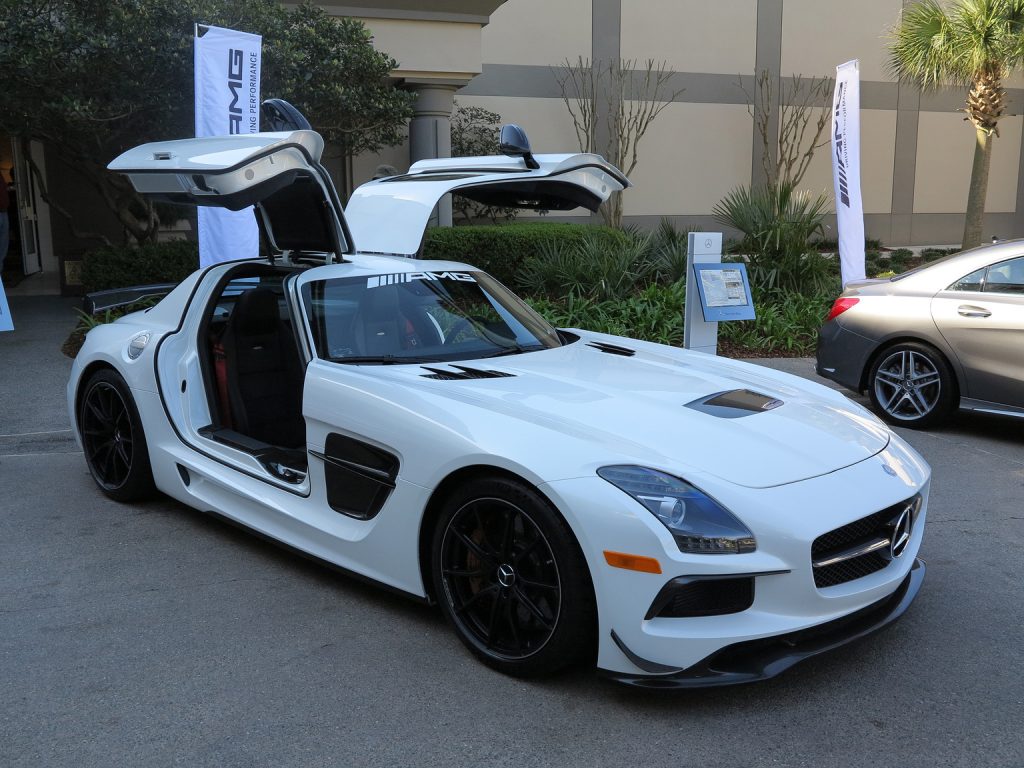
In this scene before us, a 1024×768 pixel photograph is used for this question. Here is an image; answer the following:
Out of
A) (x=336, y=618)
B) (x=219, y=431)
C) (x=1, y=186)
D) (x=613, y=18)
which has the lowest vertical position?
(x=336, y=618)

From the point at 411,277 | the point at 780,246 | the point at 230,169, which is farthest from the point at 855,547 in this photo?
the point at 780,246

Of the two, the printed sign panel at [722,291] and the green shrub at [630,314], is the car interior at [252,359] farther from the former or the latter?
the green shrub at [630,314]

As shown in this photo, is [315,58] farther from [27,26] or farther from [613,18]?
[613,18]

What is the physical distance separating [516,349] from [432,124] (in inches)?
442

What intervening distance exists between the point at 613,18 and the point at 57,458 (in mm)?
16027

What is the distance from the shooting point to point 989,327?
6.57 m

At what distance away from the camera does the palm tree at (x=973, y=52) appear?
1602 centimetres

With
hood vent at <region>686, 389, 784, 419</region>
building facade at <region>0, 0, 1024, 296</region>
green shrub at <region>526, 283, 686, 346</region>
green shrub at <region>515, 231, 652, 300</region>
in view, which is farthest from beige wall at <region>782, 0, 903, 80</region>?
hood vent at <region>686, 389, 784, 419</region>

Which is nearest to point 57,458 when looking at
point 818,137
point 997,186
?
point 818,137

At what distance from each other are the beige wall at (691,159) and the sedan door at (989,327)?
1351 cm

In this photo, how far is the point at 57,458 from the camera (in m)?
6.30

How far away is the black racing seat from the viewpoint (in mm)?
4812

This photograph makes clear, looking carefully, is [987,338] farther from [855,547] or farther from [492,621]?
[492,621]

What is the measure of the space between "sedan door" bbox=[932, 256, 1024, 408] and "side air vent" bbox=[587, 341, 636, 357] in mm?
3212
